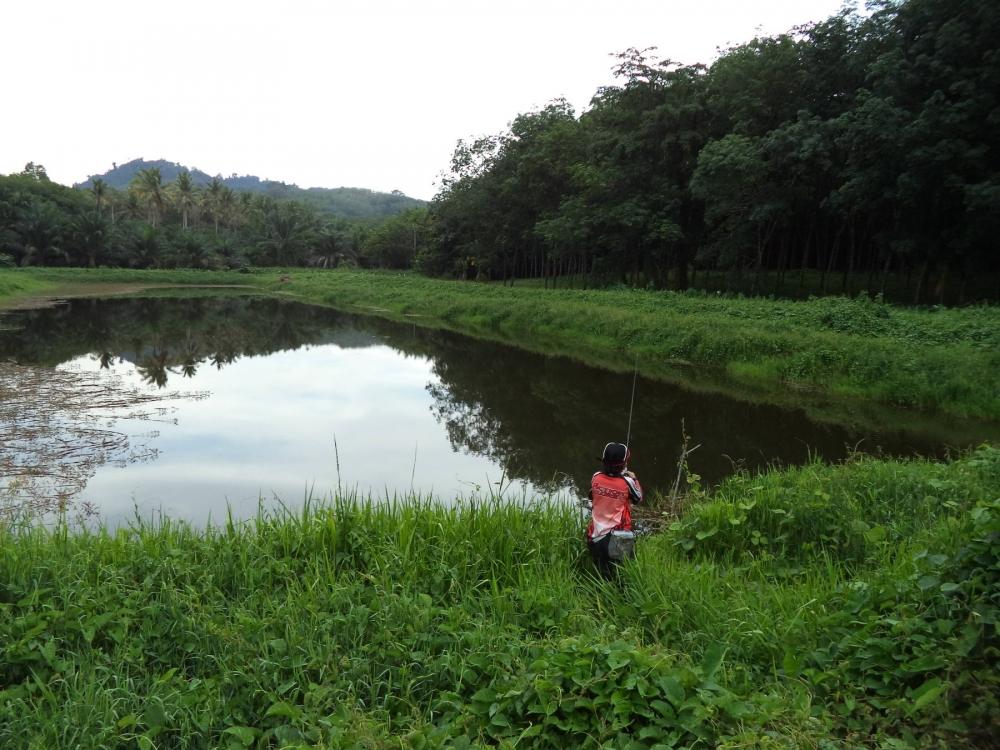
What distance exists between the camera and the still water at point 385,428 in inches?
316

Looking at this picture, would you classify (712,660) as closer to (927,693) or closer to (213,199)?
(927,693)

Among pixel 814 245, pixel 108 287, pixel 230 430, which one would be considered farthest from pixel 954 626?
pixel 108 287

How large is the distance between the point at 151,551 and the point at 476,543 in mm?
2301

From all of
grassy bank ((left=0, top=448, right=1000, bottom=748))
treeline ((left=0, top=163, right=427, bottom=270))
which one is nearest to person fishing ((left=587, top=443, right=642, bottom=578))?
grassy bank ((left=0, top=448, right=1000, bottom=748))

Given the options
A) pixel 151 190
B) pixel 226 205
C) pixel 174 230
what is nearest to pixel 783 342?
pixel 174 230

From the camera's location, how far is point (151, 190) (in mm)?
72438

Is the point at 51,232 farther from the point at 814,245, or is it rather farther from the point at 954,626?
the point at 954,626

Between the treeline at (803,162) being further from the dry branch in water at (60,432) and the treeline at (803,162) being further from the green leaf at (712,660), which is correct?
the dry branch in water at (60,432)

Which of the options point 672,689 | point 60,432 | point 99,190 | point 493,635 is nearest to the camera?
point 672,689

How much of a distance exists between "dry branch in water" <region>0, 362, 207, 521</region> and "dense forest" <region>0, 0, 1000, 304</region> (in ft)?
71.5

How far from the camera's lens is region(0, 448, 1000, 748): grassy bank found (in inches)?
106

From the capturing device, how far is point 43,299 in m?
35.4

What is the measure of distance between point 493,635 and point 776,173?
2673 centimetres

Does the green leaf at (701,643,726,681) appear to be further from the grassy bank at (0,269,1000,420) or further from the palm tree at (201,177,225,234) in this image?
the palm tree at (201,177,225,234)
